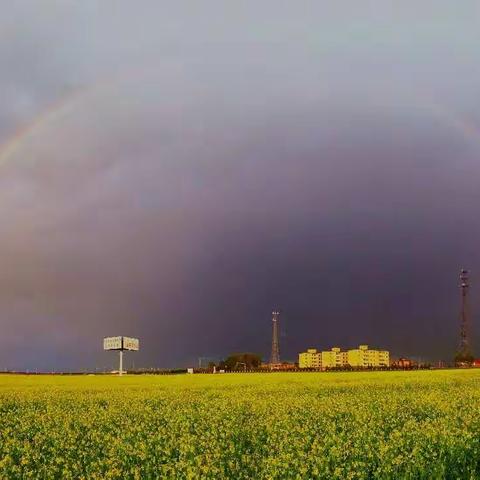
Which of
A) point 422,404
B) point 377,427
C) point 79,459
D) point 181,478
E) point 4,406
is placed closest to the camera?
point 181,478

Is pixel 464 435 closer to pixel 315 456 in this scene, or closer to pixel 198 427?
pixel 315 456

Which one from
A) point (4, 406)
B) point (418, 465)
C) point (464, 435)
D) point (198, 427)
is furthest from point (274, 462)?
point (4, 406)

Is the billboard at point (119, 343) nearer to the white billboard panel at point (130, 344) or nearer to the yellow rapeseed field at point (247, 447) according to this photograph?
the white billboard panel at point (130, 344)

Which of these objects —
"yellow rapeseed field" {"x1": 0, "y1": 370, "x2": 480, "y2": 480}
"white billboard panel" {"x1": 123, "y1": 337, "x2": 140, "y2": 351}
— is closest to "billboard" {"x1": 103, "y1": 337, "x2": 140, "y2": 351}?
"white billboard panel" {"x1": 123, "y1": 337, "x2": 140, "y2": 351}

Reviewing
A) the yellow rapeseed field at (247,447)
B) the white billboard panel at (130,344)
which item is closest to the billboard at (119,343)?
the white billboard panel at (130,344)

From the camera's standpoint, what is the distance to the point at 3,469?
11758 mm

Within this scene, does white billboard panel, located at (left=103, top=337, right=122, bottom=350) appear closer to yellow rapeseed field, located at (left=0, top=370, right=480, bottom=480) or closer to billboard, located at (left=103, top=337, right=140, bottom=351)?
billboard, located at (left=103, top=337, right=140, bottom=351)

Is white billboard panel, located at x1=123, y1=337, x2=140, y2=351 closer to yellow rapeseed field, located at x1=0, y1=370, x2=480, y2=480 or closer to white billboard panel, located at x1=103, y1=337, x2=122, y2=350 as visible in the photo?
white billboard panel, located at x1=103, y1=337, x2=122, y2=350

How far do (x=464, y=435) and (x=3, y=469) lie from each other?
932 centimetres

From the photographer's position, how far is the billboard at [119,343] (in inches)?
5910

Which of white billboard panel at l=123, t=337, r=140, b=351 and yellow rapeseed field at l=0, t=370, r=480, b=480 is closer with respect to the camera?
yellow rapeseed field at l=0, t=370, r=480, b=480

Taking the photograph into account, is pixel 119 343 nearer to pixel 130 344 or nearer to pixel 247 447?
pixel 130 344

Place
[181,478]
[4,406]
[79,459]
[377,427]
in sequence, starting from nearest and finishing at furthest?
[181,478] < [79,459] < [377,427] < [4,406]

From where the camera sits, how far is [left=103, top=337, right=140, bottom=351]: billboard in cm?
15012
